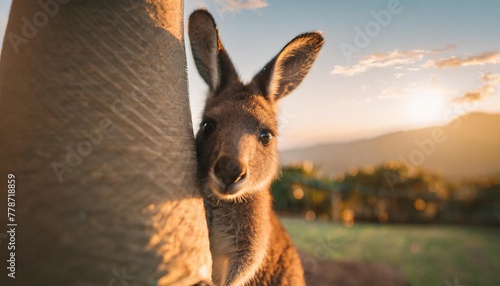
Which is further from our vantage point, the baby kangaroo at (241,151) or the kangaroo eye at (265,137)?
the kangaroo eye at (265,137)

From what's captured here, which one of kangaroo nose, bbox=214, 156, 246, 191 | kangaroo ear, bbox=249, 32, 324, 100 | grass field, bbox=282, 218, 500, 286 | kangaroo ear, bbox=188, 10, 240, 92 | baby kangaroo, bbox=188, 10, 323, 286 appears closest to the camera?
kangaroo nose, bbox=214, 156, 246, 191

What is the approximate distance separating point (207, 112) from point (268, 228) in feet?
2.61

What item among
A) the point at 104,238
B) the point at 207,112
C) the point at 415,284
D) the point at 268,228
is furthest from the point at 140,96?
the point at 415,284

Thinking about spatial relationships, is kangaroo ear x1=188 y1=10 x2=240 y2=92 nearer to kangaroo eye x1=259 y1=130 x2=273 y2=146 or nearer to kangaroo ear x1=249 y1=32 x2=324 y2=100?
kangaroo ear x1=249 y1=32 x2=324 y2=100

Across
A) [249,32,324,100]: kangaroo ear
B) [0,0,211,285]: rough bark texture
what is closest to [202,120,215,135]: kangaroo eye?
[249,32,324,100]: kangaroo ear

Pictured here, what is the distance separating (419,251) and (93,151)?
9.24 metres

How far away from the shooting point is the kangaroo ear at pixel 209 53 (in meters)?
2.35

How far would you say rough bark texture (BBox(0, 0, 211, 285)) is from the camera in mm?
1436

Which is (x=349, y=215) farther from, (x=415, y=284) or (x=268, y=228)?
(x=268, y=228)

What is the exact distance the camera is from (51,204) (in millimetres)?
1435

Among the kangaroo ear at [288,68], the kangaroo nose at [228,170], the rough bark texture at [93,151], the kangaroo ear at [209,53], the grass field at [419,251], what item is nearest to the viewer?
the rough bark texture at [93,151]

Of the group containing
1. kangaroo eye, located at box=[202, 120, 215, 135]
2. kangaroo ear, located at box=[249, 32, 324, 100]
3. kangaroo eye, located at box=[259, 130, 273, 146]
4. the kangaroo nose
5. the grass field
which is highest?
kangaroo ear, located at box=[249, 32, 324, 100]

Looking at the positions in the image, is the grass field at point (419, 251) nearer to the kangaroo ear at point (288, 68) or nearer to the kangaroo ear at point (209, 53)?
the kangaroo ear at point (288, 68)

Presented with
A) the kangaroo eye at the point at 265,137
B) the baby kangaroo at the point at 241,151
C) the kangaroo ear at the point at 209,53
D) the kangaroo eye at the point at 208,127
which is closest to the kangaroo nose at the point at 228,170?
the baby kangaroo at the point at 241,151
